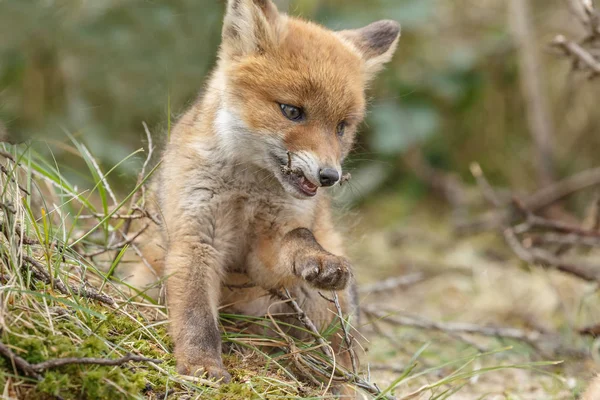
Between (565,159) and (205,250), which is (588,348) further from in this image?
(565,159)

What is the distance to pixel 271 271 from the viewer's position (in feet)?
11.9

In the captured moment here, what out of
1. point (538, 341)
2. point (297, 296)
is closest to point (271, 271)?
point (297, 296)

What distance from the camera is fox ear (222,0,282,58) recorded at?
3.78 metres

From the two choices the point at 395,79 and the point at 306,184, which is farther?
the point at 395,79

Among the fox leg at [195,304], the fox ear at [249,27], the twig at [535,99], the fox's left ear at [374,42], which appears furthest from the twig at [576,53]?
the twig at [535,99]

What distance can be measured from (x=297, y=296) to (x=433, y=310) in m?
3.24

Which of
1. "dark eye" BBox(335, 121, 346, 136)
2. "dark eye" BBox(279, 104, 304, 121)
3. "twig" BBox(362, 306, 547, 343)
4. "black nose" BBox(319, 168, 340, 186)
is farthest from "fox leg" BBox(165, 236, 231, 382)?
"twig" BBox(362, 306, 547, 343)

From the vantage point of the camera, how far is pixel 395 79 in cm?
923

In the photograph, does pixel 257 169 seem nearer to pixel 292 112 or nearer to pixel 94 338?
pixel 292 112

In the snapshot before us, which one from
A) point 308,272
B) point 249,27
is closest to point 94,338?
point 308,272

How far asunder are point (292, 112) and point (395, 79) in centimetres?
585

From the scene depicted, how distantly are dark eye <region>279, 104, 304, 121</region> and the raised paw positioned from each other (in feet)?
4.44

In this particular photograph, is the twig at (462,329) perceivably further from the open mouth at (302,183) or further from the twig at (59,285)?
the twig at (59,285)

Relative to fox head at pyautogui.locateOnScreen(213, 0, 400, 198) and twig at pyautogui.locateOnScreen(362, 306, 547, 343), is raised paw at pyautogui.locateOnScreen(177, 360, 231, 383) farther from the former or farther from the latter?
twig at pyautogui.locateOnScreen(362, 306, 547, 343)
